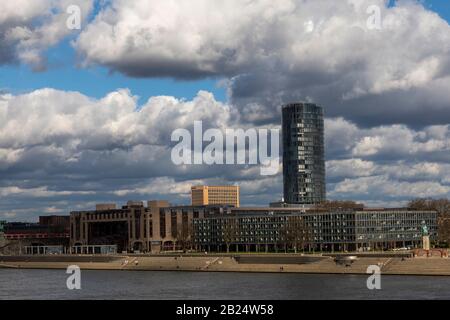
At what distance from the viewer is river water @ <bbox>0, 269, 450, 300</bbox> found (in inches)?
3521

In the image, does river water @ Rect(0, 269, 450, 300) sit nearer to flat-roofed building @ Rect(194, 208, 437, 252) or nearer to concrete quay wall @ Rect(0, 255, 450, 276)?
concrete quay wall @ Rect(0, 255, 450, 276)

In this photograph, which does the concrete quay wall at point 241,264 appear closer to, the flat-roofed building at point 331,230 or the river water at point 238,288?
the river water at point 238,288

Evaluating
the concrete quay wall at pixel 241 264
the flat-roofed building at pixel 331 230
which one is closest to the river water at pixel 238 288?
the concrete quay wall at pixel 241 264

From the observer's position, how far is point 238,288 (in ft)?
332

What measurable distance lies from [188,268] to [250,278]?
32.7 meters

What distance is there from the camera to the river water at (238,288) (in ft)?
293

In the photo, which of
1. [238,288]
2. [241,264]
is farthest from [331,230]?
[238,288]

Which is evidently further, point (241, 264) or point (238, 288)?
point (241, 264)

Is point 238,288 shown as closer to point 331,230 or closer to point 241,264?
point 241,264

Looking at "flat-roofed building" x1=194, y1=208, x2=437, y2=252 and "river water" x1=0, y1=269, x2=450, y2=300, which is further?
"flat-roofed building" x1=194, y1=208, x2=437, y2=252

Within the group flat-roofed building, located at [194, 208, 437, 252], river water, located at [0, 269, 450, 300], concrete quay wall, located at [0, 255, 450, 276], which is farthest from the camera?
flat-roofed building, located at [194, 208, 437, 252]

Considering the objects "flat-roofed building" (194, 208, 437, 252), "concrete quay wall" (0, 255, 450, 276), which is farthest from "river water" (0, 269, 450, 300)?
"flat-roofed building" (194, 208, 437, 252)

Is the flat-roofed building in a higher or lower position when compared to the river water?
higher
